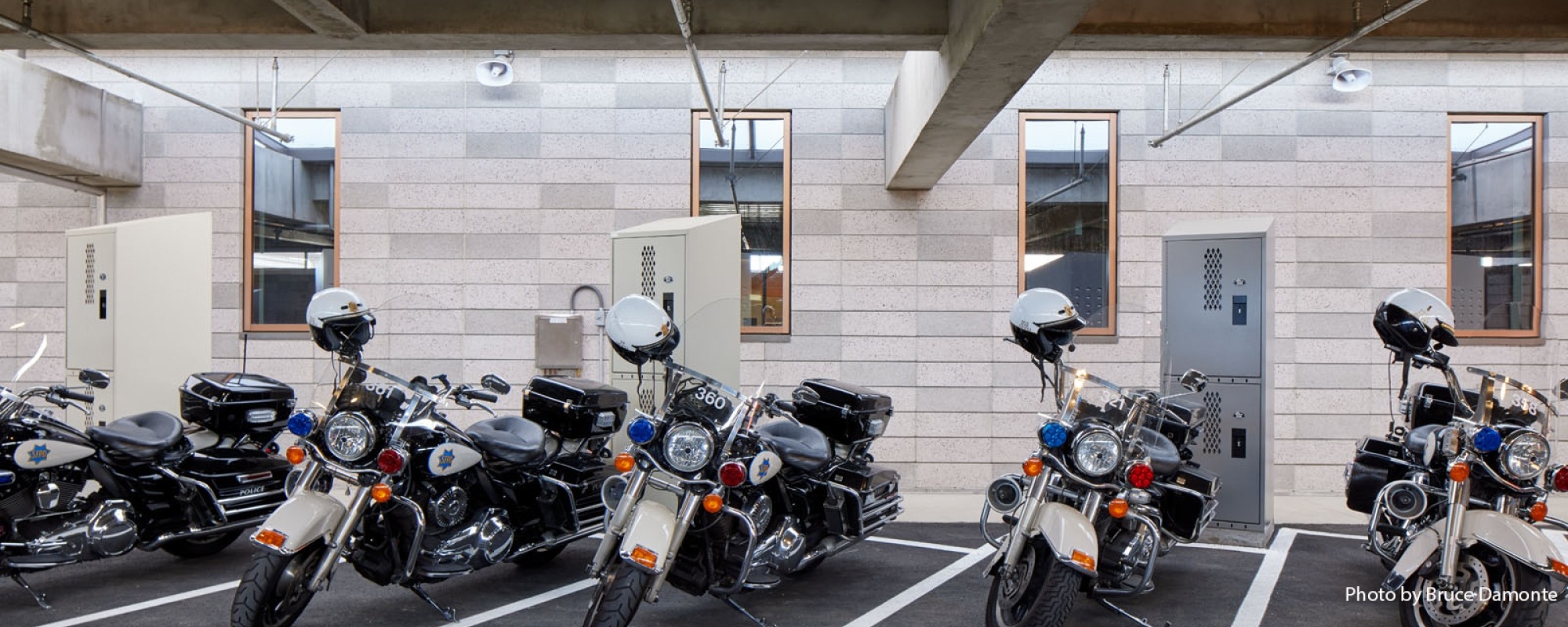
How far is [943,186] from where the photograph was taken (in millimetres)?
7734

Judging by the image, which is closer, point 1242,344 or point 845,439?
point 845,439

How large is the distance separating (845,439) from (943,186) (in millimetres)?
3543

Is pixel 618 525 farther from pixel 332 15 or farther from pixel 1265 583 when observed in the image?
pixel 1265 583

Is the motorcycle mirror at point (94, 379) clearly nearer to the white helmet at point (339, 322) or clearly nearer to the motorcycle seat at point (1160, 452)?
the white helmet at point (339, 322)

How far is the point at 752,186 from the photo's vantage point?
7.83 meters

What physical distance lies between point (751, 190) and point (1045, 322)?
398cm

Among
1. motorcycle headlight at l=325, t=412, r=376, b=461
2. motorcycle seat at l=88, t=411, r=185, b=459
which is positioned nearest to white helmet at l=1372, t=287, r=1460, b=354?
motorcycle headlight at l=325, t=412, r=376, b=461

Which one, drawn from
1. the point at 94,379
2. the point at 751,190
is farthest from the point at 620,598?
the point at 751,190

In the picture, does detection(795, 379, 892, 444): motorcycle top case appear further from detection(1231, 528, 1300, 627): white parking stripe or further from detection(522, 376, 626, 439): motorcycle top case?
detection(1231, 528, 1300, 627): white parking stripe

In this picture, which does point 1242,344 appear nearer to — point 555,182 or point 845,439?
point 845,439

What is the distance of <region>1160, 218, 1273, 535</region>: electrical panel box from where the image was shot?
593cm

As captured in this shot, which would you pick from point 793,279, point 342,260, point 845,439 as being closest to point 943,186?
point 793,279

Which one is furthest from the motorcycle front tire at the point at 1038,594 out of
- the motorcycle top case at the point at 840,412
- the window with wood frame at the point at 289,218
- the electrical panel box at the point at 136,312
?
the window with wood frame at the point at 289,218

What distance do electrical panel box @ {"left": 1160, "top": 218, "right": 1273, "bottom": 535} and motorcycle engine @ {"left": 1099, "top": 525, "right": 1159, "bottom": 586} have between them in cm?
220
